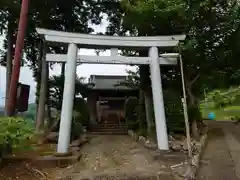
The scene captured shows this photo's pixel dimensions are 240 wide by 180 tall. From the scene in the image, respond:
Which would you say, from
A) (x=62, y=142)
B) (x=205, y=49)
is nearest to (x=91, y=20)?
(x=205, y=49)

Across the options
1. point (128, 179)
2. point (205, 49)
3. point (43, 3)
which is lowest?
point (128, 179)

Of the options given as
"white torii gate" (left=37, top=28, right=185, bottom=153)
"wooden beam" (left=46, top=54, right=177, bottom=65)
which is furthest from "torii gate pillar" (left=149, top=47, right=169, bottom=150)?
"wooden beam" (left=46, top=54, right=177, bottom=65)

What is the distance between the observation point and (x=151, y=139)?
475 inches

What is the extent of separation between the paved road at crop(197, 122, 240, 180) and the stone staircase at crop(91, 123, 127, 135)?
266 inches

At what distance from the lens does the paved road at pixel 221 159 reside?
750 cm

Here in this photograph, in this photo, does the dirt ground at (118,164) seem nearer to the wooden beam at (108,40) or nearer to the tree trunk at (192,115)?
the tree trunk at (192,115)

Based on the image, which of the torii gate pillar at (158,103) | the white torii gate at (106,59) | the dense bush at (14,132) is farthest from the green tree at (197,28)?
the dense bush at (14,132)

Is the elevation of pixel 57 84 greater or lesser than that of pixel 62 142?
greater

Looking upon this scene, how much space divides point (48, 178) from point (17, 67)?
11.8ft

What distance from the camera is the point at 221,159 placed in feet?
30.4

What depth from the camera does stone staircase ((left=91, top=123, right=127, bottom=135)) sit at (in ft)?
60.2

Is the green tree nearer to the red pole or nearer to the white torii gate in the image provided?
the white torii gate

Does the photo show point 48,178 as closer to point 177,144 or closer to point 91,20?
point 177,144

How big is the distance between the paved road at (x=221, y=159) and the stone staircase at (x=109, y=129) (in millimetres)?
6763
